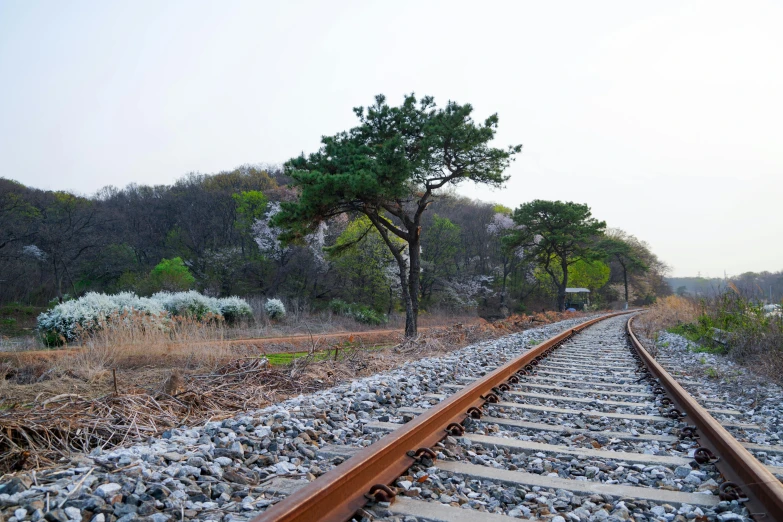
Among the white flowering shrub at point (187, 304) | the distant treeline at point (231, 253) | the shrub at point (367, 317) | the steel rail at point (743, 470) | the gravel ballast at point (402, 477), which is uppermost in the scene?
the distant treeline at point (231, 253)

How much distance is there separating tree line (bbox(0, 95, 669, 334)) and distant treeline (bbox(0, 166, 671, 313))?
13cm

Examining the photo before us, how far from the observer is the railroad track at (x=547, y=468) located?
238 centimetres

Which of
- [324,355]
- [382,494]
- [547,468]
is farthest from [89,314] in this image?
[547,468]

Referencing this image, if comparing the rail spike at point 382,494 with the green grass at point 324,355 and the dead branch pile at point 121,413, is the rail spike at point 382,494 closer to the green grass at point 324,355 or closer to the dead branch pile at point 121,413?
the dead branch pile at point 121,413

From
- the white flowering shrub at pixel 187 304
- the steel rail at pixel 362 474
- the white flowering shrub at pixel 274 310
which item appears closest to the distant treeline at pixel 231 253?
the white flowering shrub at pixel 274 310

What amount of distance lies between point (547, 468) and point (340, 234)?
1531 inches

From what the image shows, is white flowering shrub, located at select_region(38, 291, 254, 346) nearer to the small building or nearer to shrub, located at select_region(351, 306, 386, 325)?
shrub, located at select_region(351, 306, 386, 325)

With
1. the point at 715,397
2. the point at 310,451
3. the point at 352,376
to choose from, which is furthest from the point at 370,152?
the point at 310,451

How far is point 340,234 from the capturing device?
41.5 m

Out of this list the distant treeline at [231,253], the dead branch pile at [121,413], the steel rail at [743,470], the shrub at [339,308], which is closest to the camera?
the steel rail at [743,470]

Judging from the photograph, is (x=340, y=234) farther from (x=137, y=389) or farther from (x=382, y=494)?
(x=382, y=494)

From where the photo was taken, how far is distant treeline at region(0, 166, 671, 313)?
35250 mm

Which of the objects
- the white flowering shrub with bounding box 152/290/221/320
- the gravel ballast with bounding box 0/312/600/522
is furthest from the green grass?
the white flowering shrub with bounding box 152/290/221/320

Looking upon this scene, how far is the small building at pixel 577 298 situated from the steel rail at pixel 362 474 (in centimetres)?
4897
